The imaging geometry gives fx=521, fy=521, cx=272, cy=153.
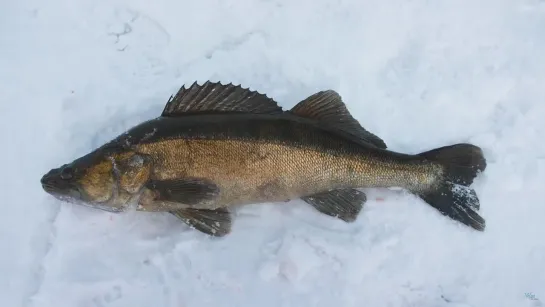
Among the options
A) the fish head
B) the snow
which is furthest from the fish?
the snow

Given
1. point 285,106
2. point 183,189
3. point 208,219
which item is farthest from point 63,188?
point 285,106

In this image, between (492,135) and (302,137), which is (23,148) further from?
(492,135)

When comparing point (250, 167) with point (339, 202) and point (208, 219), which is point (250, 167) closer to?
point (208, 219)

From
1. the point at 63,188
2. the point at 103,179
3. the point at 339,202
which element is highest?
the point at 339,202

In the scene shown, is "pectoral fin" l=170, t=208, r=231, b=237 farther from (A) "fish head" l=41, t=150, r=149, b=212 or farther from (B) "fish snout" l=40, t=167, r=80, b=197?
(B) "fish snout" l=40, t=167, r=80, b=197

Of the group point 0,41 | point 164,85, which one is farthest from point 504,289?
point 0,41

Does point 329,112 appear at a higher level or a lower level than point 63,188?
higher

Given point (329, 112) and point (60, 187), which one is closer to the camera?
point (60, 187)

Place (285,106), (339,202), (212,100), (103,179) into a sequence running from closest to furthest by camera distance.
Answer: (103,179) → (212,100) → (339,202) → (285,106)
